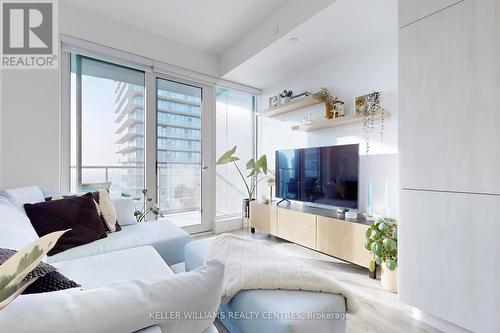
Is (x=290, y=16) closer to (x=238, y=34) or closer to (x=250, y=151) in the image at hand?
(x=238, y=34)

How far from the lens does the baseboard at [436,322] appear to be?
4.56 feet

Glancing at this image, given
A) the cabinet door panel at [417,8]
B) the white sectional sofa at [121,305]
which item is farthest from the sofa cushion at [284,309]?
the cabinet door panel at [417,8]

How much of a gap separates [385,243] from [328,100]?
1693mm

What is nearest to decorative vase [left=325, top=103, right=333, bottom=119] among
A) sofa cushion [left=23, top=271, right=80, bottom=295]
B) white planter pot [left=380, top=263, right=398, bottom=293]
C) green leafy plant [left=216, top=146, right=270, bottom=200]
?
green leafy plant [left=216, top=146, right=270, bottom=200]

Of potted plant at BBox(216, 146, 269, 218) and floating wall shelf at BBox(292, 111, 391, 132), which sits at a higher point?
floating wall shelf at BBox(292, 111, 391, 132)

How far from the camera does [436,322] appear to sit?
1.46m

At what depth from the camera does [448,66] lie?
136 centimetres

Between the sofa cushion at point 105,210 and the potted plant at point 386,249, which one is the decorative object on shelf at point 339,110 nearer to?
the potted plant at point 386,249

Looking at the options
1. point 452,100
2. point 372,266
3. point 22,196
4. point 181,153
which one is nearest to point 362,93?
point 452,100

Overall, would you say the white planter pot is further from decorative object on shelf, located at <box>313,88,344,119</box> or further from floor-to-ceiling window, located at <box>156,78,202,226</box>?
floor-to-ceiling window, located at <box>156,78,202,226</box>

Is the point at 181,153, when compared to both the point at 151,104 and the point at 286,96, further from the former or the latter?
the point at 286,96

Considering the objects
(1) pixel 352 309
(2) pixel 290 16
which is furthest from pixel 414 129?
(2) pixel 290 16

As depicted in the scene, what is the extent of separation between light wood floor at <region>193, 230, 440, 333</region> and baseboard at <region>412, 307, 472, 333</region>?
0.03m

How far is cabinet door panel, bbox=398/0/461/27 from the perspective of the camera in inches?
54.4
